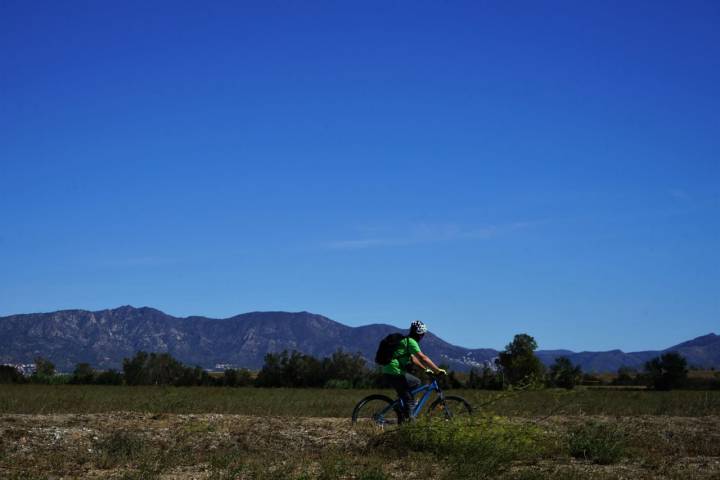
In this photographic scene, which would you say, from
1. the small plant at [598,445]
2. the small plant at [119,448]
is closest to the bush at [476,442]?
the small plant at [598,445]

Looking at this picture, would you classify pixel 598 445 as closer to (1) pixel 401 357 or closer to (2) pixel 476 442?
(2) pixel 476 442

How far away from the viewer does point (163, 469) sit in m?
14.0

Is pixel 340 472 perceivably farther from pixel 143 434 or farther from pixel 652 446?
pixel 652 446

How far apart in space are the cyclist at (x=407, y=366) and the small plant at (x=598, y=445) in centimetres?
288

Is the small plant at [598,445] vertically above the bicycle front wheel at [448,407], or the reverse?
the bicycle front wheel at [448,407]

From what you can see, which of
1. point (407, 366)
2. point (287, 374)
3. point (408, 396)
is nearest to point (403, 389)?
point (408, 396)

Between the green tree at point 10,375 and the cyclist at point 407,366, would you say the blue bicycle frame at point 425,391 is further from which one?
the green tree at point 10,375

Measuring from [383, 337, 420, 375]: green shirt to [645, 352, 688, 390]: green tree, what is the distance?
7187cm

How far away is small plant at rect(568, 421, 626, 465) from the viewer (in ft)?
51.2

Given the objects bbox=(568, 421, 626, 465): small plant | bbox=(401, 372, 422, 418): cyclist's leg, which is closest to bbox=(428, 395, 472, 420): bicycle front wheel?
bbox=(401, 372, 422, 418): cyclist's leg

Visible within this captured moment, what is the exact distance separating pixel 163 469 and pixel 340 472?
285 cm

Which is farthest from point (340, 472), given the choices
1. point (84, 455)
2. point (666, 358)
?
point (666, 358)

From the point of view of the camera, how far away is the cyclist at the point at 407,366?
17.9 metres

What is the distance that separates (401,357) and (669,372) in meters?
76.2
